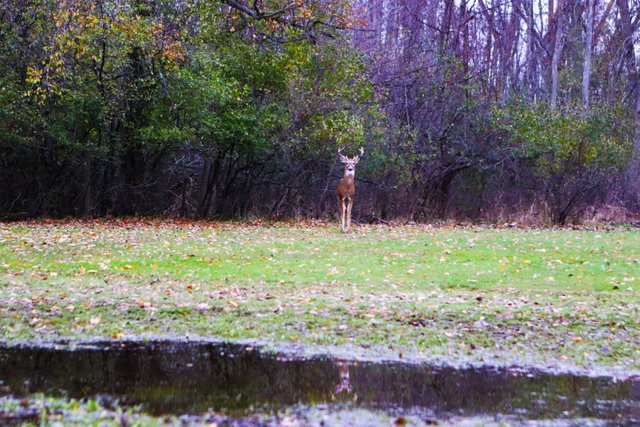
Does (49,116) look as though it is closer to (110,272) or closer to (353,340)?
(110,272)

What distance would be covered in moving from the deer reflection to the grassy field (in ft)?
3.13

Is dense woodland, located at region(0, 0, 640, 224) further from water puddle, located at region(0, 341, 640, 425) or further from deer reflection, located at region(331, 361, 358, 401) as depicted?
deer reflection, located at region(331, 361, 358, 401)

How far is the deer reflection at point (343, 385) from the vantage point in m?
6.94

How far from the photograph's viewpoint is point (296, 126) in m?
29.9

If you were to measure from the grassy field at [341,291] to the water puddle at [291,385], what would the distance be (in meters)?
0.86

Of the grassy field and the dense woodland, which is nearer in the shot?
the grassy field

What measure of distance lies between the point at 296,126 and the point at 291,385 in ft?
75.9

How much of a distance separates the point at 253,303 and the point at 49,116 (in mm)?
18846

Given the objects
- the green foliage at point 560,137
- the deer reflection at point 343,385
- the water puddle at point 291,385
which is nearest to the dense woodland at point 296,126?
the green foliage at point 560,137

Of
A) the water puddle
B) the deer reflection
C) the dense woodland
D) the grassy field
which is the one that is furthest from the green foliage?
the deer reflection

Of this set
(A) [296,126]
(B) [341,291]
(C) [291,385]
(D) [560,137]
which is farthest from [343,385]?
(D) [560,137]

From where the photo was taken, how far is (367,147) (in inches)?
1278

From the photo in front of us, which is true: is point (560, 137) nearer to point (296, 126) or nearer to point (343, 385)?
point (296, 126)

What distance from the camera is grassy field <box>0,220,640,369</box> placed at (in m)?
9.55
